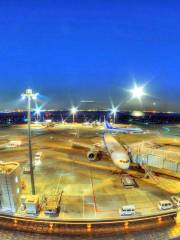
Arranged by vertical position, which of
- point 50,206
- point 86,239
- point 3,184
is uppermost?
point 3,184

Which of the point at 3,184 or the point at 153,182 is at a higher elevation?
the point at 3,184

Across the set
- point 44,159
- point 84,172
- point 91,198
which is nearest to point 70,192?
point 91,198

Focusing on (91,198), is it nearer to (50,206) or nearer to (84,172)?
(50,206)

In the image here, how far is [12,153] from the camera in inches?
2217

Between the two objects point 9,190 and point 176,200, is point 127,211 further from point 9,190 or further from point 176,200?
point 9,190

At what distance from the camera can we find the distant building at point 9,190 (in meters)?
25.6

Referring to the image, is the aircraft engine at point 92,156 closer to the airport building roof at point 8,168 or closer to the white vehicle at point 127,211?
the airport building roof at point 8,168

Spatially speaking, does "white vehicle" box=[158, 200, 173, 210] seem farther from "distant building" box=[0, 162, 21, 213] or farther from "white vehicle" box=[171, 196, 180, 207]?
"distant building" box=[0, 162, 21, 213]

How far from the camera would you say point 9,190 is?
84.6 ft

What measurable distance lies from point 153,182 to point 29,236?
22356 mm

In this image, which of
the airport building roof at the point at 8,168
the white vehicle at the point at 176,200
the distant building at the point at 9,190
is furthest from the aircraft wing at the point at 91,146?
the distant building at the point at 9,190

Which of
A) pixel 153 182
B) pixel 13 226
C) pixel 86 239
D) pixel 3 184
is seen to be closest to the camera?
pixel 86 239

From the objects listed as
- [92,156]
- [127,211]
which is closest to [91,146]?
[92,156]

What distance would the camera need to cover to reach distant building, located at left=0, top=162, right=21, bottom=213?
25569 mm
